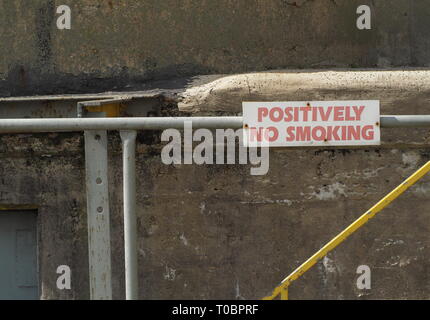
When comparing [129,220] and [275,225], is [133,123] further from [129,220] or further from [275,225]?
[275,225]

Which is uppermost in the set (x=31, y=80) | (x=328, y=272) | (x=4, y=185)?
(x=31, y=80)

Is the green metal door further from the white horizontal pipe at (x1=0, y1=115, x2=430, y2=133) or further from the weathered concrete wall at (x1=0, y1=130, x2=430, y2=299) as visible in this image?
the white horizontal pipe at (x1=0, y1=115, x2=430, y2=133)

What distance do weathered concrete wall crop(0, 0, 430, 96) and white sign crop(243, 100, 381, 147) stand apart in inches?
87.2

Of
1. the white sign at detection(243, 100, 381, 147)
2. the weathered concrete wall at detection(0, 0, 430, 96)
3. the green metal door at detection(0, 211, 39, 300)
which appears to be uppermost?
the weathered concrete wall at detection(0, 0, 430, 96)

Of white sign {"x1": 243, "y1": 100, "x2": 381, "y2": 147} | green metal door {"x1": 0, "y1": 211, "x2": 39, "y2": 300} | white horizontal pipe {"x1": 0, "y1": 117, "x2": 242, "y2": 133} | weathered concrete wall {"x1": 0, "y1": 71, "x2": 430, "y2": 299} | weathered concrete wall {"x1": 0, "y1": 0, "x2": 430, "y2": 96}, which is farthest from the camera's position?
weathered concrete wall {"x1": 0, "y1": 0, "x2": 430, "y2": 96}

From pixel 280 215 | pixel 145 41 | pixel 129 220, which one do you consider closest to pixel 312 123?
pixel 129 220

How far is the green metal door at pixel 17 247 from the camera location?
5.61 metres

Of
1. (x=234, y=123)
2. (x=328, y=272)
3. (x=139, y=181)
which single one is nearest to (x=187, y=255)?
(x=139, y=181)

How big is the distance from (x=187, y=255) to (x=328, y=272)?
36.9 inches

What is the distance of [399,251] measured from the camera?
17.6 ft

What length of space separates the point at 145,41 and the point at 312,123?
242 centimetres

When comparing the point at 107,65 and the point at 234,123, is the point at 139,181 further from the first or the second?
the point at 234,123

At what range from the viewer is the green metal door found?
5.61 metres

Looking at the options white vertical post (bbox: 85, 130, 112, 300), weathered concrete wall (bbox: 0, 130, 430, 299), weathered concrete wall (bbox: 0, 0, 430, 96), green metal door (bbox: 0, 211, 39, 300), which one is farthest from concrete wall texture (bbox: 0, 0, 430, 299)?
white vertical post (bbox: 85, 130, 112, 300)
